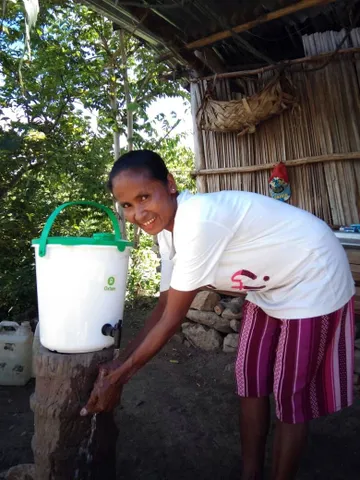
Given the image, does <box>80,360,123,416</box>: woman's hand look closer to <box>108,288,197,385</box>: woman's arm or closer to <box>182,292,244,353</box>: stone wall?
<box>108,288,197,385</box>: woman's arm

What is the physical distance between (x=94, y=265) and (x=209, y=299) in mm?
2568

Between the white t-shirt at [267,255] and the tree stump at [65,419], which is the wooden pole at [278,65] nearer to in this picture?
the white t-shirt at [267,255]

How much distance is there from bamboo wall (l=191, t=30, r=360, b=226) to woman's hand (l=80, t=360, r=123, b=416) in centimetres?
244

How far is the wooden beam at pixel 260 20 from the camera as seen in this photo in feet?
8.82

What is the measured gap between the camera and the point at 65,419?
155 cm

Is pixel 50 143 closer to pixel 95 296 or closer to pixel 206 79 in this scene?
pixel 206 79

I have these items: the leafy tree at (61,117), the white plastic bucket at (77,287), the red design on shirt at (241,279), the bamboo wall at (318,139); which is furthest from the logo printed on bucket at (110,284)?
the leafy tree at (61,117)

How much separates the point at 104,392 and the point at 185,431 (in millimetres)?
1185

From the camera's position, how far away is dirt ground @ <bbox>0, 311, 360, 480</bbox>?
203 centimetres

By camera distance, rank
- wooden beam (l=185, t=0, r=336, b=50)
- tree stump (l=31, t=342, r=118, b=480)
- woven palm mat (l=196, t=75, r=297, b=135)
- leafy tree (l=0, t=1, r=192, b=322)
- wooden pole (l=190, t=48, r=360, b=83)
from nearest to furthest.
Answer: tree stump (l=31, t=342, r=118, b=480) → wooden beam (l=185, t=0, r=336, b=50) → wooden pole (l=190, t=48, r=360, b=83) → woven palm mat (l=196, t=75, r=297, b=135) → leafy tree (l=0, t=1, r=192, b=322)

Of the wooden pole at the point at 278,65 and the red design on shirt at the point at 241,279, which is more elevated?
the wooden pole at the point at 278,65

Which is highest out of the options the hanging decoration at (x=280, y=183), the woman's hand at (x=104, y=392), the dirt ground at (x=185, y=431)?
the hanging decoration at (x=280, y=183)

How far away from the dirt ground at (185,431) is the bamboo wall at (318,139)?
161 centimetres

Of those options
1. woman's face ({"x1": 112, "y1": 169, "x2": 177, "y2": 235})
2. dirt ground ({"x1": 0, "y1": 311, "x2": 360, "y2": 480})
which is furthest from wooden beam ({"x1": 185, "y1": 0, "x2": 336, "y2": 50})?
dirt ground ({"x1": 0, "y1": 311, "x2": 360, "y2": 480})
